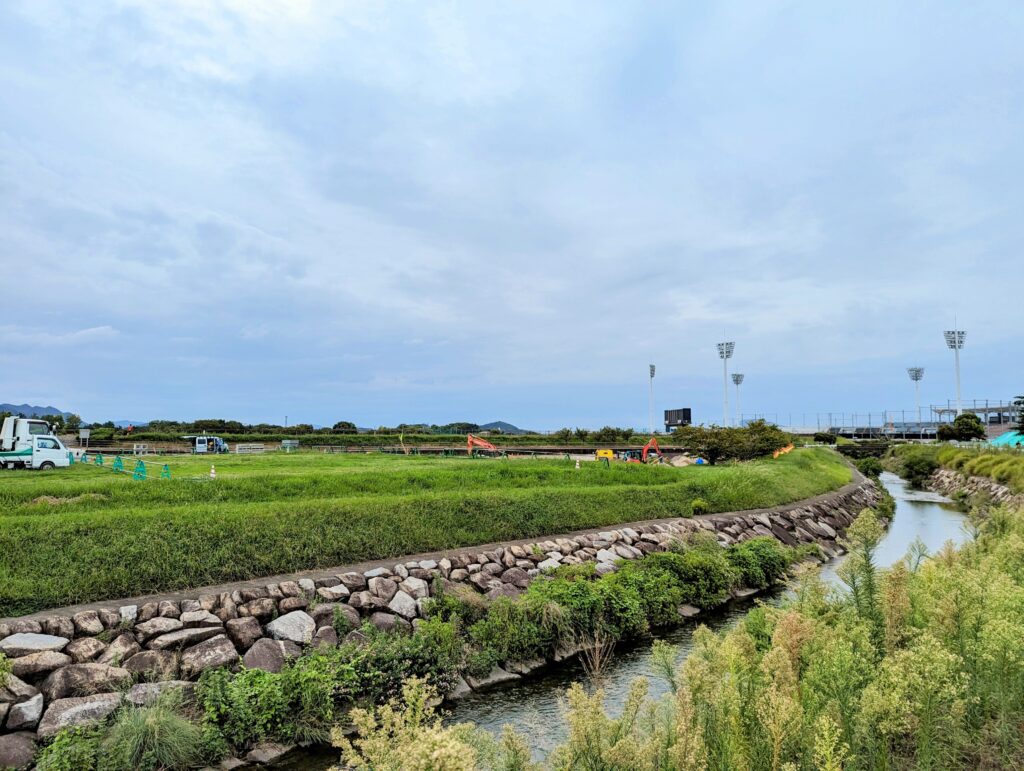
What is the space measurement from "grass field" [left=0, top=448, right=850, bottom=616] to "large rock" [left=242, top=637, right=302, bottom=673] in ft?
7.18

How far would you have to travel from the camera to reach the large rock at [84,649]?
725 cm

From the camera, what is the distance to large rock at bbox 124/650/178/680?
7225 millimetres

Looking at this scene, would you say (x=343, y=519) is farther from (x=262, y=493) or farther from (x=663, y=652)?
(x=663, y=652)

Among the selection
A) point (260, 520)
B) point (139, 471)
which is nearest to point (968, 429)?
point (260, 520)

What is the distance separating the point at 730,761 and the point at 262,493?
44.5ft

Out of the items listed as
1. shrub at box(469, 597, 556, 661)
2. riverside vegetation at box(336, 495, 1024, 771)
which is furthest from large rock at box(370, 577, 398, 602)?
riverside vegetation at box(336, 495, 1024, 771)

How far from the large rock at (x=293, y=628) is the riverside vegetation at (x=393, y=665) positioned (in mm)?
402

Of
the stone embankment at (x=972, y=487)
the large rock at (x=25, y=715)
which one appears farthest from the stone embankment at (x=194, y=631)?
the stone embankment at (x=972, y=487)

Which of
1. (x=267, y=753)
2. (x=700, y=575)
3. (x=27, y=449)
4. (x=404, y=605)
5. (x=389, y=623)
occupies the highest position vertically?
(x=27, y=449)

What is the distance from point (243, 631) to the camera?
8.23m

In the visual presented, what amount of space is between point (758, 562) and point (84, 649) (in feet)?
43.6

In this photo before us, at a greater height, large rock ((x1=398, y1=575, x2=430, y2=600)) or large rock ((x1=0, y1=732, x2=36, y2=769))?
large rock ((x1=398, y1=575, x2=430, y2=600))

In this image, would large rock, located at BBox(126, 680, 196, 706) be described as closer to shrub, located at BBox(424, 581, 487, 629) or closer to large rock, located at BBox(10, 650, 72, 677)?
large rock, located at BBox(10, 650, 72, 677)

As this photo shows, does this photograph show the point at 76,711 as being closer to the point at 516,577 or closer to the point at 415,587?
the point at 415,587
